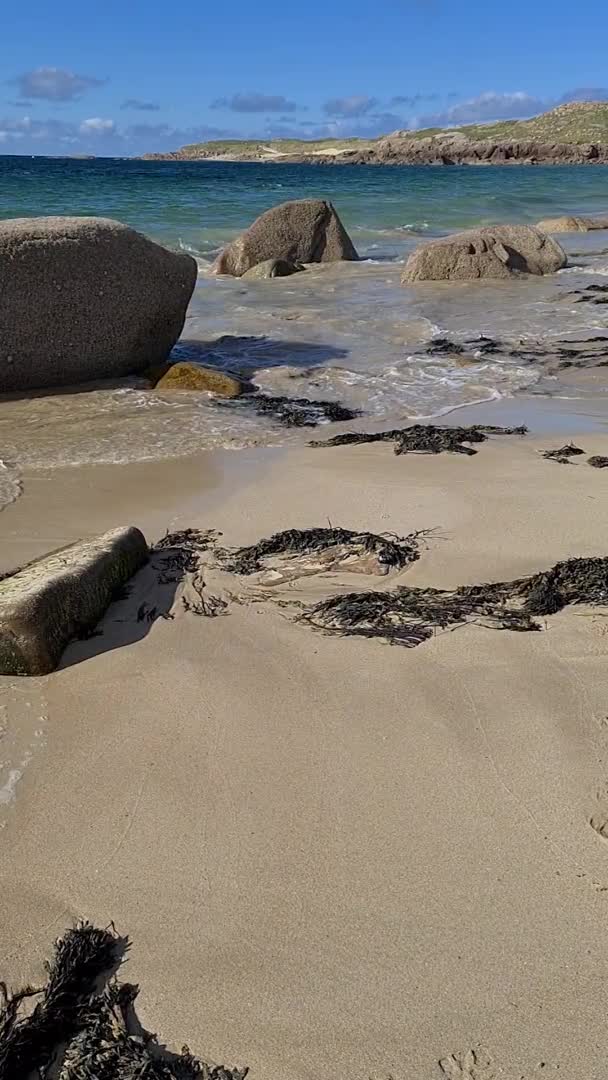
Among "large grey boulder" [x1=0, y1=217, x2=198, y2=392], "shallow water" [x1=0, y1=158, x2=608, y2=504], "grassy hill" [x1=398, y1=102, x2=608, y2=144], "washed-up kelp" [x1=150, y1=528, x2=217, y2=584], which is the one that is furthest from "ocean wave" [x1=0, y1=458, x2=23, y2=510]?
"grassy hill" [x1=398, y1=102, x2=608, y2=144]

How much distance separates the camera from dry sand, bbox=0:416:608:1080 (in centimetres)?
196

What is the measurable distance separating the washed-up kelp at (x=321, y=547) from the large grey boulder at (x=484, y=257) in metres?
10.4

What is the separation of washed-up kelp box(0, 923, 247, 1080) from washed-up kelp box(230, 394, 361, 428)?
4.91 meters

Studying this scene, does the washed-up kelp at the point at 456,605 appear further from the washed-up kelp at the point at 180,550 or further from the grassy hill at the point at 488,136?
the grassy hill at the point at 488,136

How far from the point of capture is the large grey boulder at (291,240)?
15.5 m

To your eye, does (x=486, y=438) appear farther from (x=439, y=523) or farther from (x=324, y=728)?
(x=324, y=728)

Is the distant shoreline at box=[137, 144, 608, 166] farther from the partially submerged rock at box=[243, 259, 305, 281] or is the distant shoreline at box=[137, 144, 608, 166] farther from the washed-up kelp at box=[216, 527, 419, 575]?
the washed-up kelp at box=[216, 527, 419, 575]

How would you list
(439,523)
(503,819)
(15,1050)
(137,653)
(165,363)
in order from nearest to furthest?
1. (15,1050)
2. (503,819)
3. (137,653)
4. (439,523)
5. (165,363)

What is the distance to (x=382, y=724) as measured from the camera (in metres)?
2.95

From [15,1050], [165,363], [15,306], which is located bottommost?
[15,1050]

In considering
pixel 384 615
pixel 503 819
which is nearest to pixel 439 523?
pixel 384 615

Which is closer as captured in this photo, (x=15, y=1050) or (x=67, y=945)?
(x=15, y=1050)

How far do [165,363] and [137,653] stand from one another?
17.0 feet

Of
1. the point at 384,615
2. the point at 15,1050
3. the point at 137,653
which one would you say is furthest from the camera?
the point at 384,615
